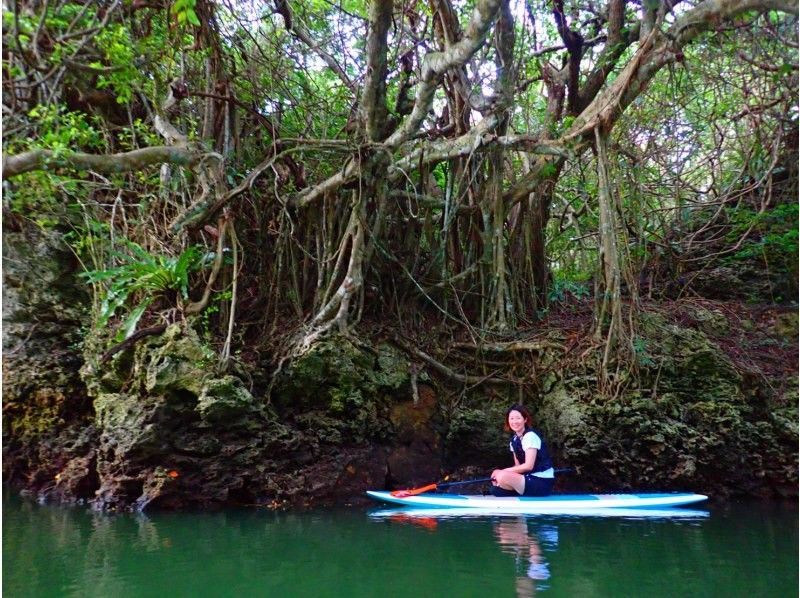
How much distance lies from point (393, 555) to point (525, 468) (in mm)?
1595

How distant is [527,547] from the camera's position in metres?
3.41

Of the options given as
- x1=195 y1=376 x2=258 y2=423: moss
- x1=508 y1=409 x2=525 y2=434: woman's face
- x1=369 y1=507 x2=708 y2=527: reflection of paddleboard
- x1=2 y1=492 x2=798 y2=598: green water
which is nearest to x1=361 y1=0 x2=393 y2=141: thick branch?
x1=195 y1=376 x2=258 y2=423: moss

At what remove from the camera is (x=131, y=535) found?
3.70 m

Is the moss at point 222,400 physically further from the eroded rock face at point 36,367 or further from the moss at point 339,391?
the eroded rock face at point 36,367

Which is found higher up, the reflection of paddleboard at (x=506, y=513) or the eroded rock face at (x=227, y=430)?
the eroded rock face at (x=227, y=430)

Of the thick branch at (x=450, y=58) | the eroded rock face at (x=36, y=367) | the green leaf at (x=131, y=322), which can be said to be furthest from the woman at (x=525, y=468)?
the eroded rock face at (x=36, y=367)

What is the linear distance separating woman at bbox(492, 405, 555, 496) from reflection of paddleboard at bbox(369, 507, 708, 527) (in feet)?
1.04

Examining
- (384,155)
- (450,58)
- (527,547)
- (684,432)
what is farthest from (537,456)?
(450,58)

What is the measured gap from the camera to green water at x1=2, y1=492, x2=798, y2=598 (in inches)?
109

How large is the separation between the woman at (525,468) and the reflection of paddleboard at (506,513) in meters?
0.32

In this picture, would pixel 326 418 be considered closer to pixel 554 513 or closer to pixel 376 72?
pixel 554 513

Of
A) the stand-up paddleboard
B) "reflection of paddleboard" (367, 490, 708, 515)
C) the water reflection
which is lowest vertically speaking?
the water reflection

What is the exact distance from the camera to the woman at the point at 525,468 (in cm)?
457

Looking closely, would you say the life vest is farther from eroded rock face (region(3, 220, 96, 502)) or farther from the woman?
eroded rock face (region(3, 220, 96, 502))
